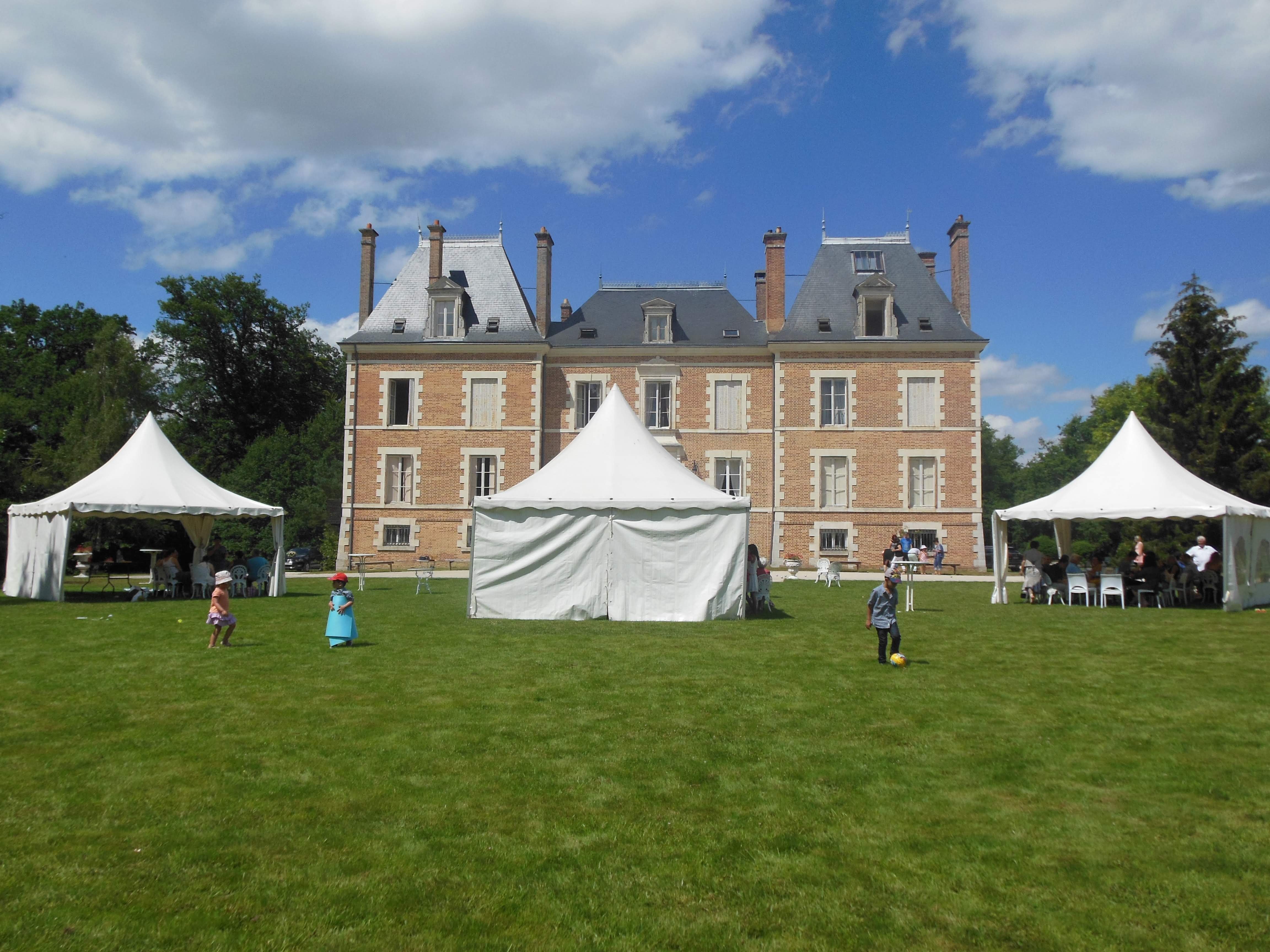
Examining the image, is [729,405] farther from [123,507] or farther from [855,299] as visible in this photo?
[123,507]

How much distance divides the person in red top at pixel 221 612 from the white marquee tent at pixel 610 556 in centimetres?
353

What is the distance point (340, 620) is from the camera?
9.36 metres

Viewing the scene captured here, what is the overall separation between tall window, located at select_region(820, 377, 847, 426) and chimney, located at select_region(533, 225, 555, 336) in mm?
9039

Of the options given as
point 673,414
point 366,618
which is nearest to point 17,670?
point 366,618

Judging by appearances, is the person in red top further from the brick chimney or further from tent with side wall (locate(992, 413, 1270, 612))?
the brick chimney

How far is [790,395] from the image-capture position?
27.2m

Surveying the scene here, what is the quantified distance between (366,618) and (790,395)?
17.6m

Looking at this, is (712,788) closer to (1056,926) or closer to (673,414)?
(1056,926)

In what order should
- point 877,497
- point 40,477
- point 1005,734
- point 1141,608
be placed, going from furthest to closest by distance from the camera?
point 40,477, point 877,497, point 1141,608, point 1005,734

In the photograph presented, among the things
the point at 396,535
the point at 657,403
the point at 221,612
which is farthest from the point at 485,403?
the point at 221,612

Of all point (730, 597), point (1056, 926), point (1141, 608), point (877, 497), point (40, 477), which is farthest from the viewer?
point (40, 477)

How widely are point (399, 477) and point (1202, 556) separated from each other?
2145 cm

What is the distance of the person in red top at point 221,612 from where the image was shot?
9.38m

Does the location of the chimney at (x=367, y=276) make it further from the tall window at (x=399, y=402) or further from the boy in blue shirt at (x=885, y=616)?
the boy in blue shirt at (x=885, y=616)
